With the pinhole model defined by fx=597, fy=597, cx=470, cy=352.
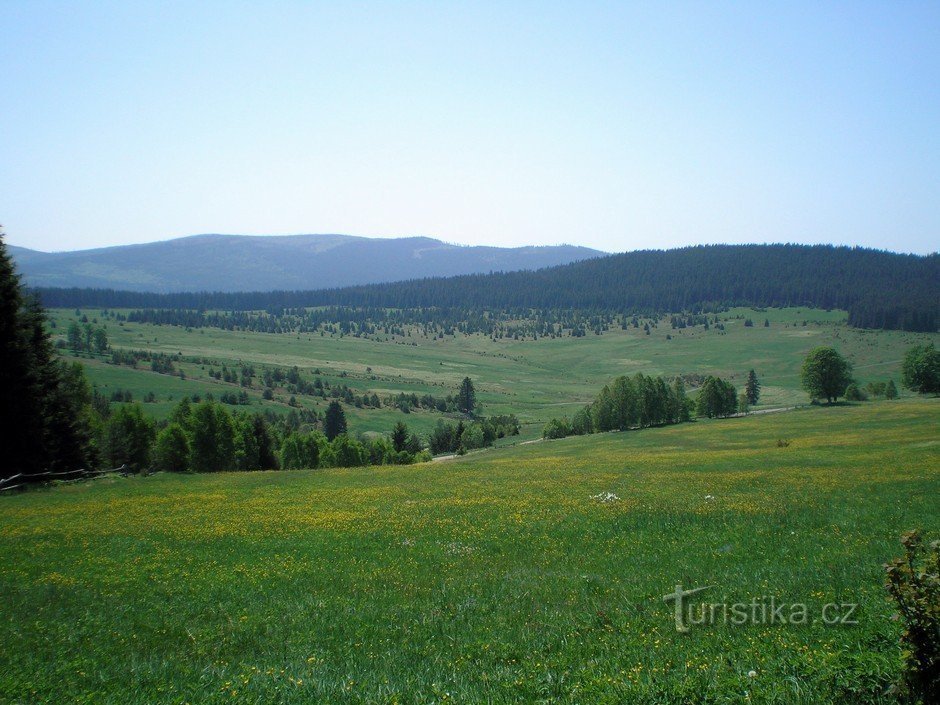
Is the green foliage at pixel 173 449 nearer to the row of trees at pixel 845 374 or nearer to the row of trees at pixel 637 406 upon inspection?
the row of trees at pixel 637 406

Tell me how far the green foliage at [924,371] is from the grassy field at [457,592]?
89.6 meters

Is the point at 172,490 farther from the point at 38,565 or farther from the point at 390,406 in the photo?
the point at 390,406

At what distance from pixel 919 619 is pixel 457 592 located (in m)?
9.36

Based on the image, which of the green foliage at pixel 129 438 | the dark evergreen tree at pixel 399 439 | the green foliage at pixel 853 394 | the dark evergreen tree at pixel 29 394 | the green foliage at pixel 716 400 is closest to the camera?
the dark evergreen tree at pixel 29 394

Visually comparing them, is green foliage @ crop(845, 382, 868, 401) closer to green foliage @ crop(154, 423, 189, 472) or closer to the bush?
the bush

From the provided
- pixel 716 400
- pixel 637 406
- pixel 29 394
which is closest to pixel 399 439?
pixel 637 406

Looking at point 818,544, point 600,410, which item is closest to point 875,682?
point 818,544

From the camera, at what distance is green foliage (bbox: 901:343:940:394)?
101 m

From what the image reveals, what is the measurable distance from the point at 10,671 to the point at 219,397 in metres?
174

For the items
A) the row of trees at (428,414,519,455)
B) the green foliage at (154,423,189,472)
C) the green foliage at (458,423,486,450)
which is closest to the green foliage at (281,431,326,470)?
the green foliage at (154,423,189,472)

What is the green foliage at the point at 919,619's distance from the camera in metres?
6.61

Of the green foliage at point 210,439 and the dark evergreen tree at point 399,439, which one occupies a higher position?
the green foliage at point 210,439

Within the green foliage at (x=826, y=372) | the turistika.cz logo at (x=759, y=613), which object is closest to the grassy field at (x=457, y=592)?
the turistika.cz logo at (x=759, y=613)

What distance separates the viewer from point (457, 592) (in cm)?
1391
